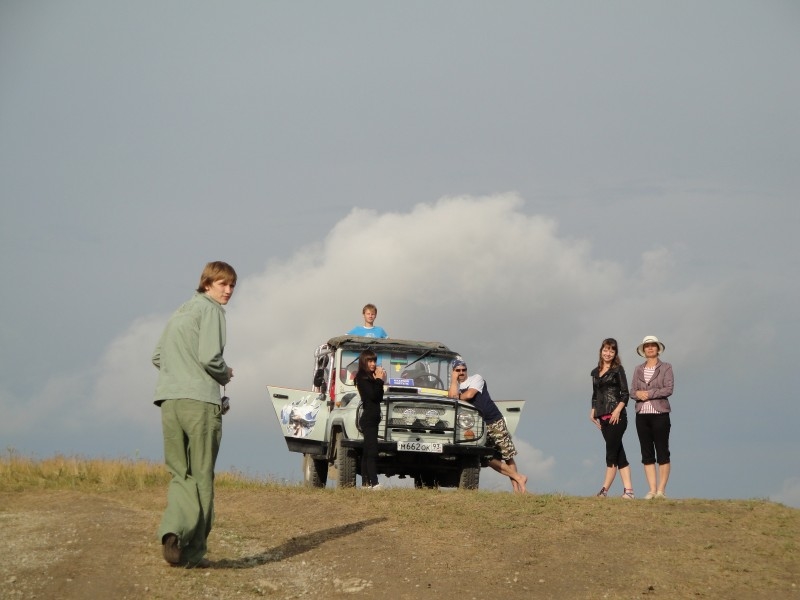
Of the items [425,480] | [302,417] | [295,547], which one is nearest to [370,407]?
[425,480]

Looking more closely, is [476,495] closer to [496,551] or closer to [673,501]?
[673,501]

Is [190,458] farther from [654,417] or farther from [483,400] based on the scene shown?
[483,400]

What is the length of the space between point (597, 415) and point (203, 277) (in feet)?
23.1

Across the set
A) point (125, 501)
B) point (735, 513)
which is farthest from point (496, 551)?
point (125, 501)

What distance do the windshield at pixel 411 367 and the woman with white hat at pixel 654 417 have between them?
13.9ft

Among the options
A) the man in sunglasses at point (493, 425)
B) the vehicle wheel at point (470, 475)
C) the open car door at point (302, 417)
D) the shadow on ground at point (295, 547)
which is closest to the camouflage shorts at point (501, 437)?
the man in sunglasses at point (493, 425)

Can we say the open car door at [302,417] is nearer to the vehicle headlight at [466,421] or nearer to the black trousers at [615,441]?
the vehicle headlight at [466,421]

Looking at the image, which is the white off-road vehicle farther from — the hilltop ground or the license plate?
the hilltop ground

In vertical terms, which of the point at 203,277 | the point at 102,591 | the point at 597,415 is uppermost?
the point at 203,277

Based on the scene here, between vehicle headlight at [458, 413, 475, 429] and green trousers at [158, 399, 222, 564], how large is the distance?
25.7 ft

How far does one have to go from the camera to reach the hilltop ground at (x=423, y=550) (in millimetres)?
8688

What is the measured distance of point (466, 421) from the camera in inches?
640

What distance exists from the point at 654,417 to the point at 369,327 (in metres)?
6.14

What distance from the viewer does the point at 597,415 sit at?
14602 millimetres
